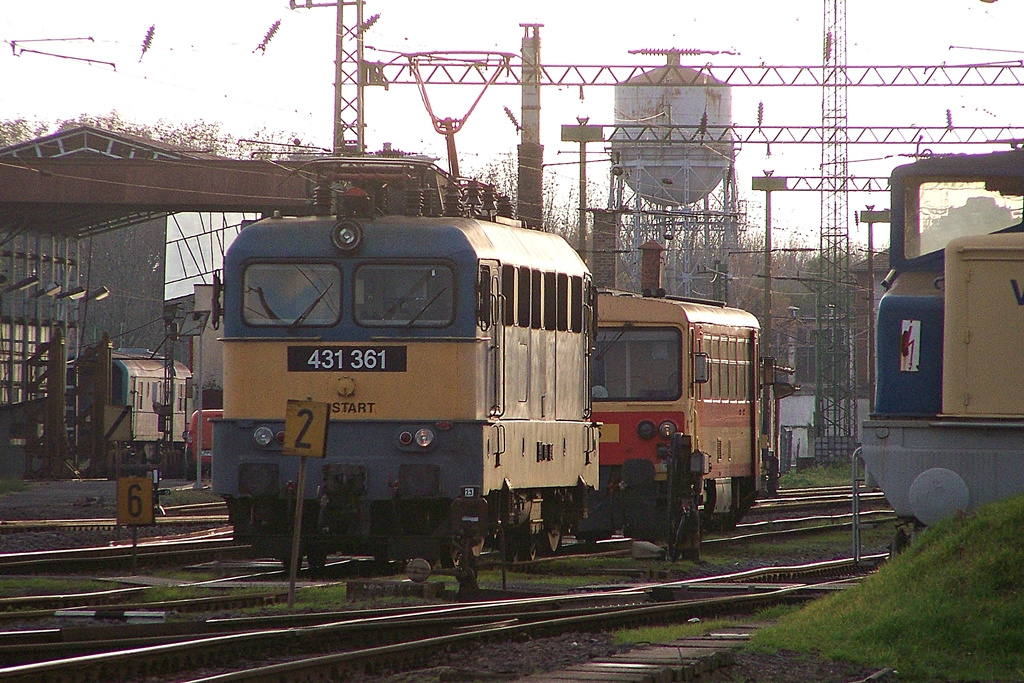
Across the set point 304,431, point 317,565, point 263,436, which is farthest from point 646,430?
point 304,431

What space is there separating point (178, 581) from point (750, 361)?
Answer: 457 inches

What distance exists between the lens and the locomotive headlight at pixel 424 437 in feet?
46.2

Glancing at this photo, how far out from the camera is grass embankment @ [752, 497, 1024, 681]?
9.47 m

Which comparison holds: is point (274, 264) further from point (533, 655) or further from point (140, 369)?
point (140, 369)

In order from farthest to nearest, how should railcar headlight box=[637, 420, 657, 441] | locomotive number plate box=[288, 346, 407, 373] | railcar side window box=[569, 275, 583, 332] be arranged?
railcar headlight box=[637, 420, 657, 441] → railcar side window box=[569, 275, 583, 332] → locomotive number plate box=[288, 346, 407, 373]

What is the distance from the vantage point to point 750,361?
24.8 meters

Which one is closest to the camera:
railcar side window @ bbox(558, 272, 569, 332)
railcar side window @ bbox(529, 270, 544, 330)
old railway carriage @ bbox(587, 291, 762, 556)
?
railcar side window @ bbox(529, 270, 544, 330)

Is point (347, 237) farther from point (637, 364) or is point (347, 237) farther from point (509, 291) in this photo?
point (637, 364)

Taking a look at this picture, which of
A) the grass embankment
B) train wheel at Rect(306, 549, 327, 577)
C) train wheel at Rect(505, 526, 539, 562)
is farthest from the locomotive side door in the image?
the grass embankment

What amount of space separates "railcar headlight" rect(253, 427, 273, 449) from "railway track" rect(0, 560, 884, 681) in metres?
2.61

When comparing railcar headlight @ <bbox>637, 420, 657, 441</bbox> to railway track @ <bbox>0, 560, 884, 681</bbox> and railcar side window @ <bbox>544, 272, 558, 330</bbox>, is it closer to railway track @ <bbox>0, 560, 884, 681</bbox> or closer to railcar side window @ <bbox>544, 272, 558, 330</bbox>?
railcar side window @ <bbox>544, 272, 558, 330</bbox>

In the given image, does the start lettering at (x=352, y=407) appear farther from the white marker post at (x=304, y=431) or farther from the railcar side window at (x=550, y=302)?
the railcar side window at (x=550, y=302)

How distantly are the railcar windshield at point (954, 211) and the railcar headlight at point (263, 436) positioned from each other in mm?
5644

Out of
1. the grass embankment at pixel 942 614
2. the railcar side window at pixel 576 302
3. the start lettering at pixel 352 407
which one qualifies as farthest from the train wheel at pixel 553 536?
the grass embankment at pixel 942 614
